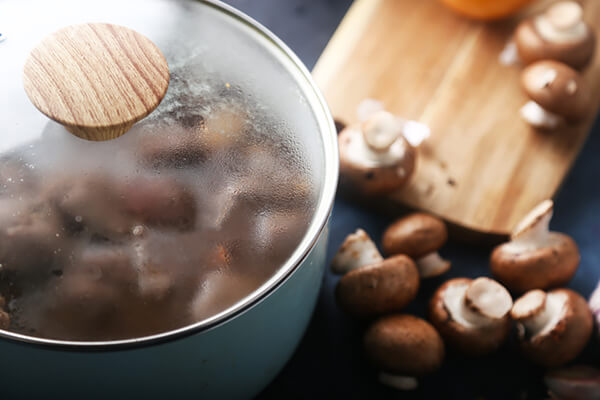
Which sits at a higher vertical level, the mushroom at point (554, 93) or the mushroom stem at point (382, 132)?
the mushroom at point (554, 93)

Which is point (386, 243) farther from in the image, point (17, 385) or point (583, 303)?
point (17, 385)

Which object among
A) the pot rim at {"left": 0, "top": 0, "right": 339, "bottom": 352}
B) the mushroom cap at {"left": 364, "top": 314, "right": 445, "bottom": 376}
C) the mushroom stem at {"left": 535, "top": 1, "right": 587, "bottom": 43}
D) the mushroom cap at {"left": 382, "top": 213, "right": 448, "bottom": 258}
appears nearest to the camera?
the pot rim at {"left": 0, "top": 0, "right": 339, "bottom": 352}

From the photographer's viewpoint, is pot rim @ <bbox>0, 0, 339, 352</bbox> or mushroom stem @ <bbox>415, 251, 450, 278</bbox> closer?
pot rim @ <bbox>0, 0, 339, 352</bbox>

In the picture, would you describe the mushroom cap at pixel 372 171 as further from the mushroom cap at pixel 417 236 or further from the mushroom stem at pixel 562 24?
the mushroom stem at pixel 562 24

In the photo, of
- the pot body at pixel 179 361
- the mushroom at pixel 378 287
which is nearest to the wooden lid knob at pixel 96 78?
the pot body at pixel 179 361

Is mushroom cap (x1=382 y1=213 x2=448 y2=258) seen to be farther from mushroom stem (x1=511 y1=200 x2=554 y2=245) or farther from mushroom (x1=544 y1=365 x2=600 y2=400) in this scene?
mushroom (x1=544 y1=365 x2=600 y2=400)

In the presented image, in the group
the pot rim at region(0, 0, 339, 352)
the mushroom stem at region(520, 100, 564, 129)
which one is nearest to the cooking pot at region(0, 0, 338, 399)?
the pot rim at region(0, 0, 339, 352)

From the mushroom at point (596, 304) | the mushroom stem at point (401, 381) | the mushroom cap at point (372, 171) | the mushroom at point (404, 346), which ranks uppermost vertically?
the mushroom at point (596, 304)
